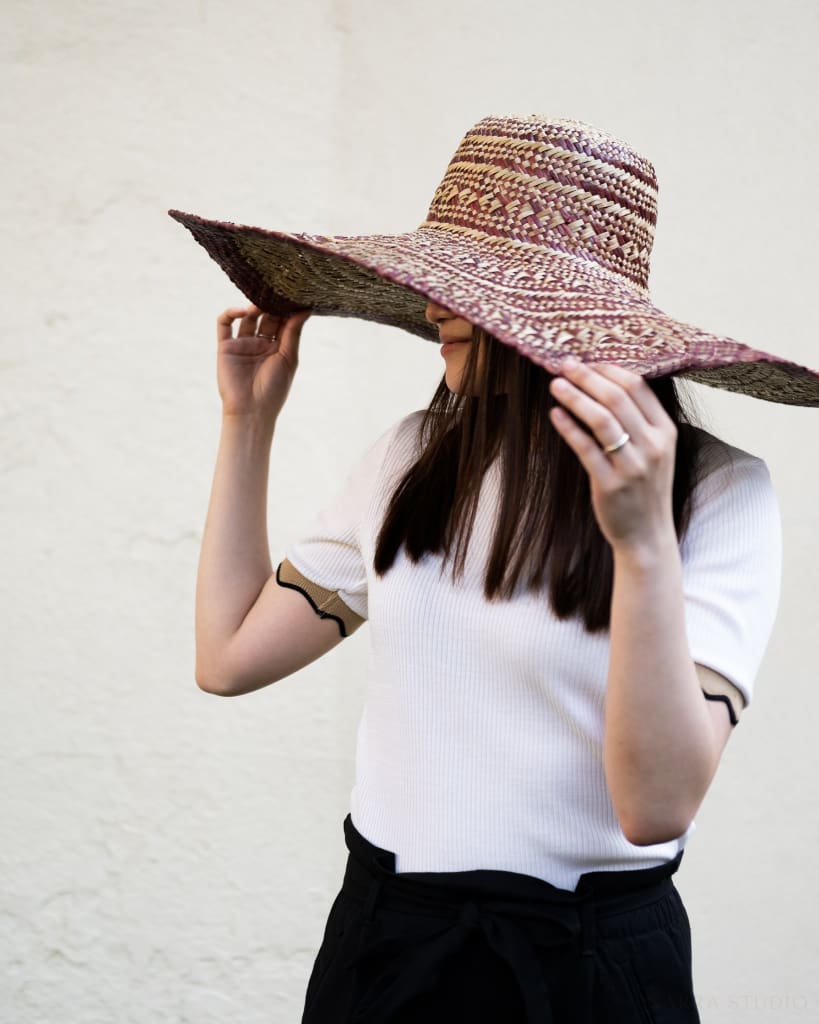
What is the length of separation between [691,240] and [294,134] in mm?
735

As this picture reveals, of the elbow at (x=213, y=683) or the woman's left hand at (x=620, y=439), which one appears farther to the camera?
the elbow at (x=213, y=683)

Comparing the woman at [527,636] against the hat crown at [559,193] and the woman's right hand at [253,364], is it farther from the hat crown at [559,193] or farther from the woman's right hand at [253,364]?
the woman's right hand at [253,364]

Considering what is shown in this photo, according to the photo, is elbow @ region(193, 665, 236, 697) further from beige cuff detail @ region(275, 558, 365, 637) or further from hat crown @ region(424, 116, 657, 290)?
hat crown @ region(424, 116, 657, 290)

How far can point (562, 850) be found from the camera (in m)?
0.96

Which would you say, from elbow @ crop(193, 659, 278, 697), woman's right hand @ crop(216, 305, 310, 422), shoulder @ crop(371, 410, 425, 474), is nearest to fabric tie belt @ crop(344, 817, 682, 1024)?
elbow @ crop(193, 659, 278, 697)

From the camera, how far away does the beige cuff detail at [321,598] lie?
1198mm

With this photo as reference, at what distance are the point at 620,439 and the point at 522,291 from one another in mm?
245

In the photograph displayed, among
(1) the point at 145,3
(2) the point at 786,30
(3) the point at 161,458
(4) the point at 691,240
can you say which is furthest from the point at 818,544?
(1) the point at 145,3

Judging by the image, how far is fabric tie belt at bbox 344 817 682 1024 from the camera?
0.95 metres

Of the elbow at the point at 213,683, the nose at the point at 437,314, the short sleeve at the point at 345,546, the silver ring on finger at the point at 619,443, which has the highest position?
the nose at the point at 437,314

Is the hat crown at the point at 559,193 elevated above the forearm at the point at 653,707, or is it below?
above

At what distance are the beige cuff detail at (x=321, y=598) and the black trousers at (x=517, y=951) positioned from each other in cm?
27

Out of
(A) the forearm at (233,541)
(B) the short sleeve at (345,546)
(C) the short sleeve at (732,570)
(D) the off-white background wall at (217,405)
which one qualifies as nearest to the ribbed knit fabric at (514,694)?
(C) the short sleeve at (732,570)

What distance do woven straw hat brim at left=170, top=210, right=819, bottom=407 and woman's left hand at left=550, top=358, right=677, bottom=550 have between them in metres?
0.05
